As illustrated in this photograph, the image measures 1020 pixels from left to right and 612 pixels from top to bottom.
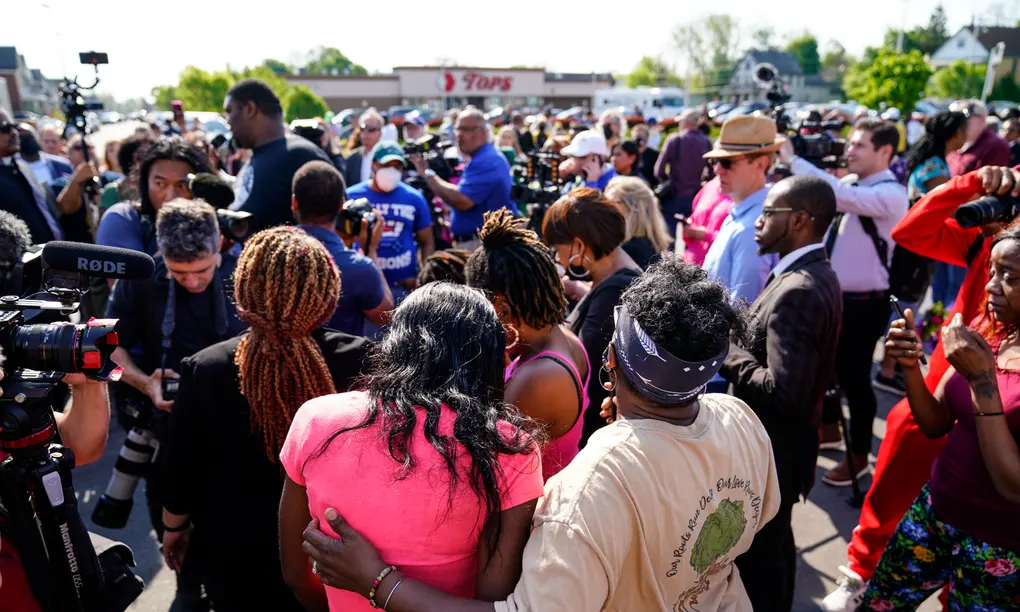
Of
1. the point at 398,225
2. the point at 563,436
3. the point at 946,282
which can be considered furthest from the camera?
the point at 946,282

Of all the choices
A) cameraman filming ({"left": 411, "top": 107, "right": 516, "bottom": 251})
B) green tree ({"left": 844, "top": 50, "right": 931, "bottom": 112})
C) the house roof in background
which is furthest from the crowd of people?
the house roof in background

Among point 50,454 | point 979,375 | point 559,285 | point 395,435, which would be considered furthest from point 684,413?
point 50,454

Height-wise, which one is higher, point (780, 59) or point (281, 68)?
point (281, 68)

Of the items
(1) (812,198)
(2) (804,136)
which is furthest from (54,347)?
(2) (804,136)

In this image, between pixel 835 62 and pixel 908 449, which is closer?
pixel 908 449

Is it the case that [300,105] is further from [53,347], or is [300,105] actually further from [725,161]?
[53,347]

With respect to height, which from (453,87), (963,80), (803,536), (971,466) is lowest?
(803,536)

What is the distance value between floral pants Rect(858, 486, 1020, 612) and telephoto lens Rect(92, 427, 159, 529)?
2.92 m

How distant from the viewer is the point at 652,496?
1.31m

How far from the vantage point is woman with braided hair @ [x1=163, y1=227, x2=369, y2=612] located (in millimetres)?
1908

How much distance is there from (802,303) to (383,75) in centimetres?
5932

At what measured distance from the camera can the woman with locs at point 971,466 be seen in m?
1.89

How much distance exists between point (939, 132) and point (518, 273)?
4.76 m

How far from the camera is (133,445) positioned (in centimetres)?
264
